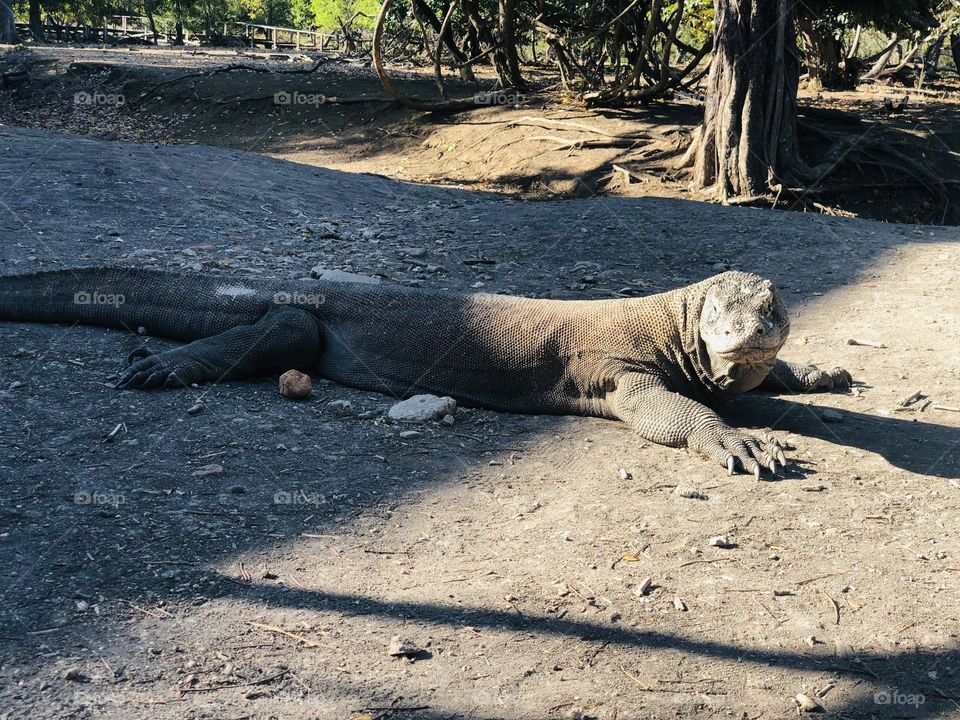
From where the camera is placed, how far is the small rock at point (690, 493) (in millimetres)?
3757

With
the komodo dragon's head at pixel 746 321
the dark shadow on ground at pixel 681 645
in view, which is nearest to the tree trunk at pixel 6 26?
the komodo dragon's head at pixel 746 321

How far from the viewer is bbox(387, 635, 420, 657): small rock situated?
2.80 metres

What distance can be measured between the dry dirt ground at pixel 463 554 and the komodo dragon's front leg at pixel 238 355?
0.11 meters

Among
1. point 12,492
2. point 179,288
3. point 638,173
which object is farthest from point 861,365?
point 638,173

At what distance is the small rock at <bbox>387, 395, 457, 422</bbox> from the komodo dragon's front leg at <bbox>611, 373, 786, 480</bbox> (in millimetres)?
772

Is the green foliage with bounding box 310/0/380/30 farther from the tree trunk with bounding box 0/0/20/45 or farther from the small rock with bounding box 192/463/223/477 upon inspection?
the small rock with bounding box 192/463/223/477

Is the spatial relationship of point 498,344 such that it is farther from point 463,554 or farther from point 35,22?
Answer: point 35,22

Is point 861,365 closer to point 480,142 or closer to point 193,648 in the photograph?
point 193,648

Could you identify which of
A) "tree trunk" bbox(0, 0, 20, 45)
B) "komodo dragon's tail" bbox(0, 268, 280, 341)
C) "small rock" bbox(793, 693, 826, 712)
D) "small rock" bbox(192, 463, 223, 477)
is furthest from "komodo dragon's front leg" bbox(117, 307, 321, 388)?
"tree trunk" bbox(0, 0, 20, 45)

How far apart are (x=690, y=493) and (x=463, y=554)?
→ 3.19ft

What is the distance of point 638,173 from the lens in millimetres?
12297

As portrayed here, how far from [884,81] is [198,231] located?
17363 millimetres

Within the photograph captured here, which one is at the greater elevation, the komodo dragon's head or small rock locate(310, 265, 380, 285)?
the komodo dragon's head

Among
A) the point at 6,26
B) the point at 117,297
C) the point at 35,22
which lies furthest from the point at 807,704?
the point at 35,22
